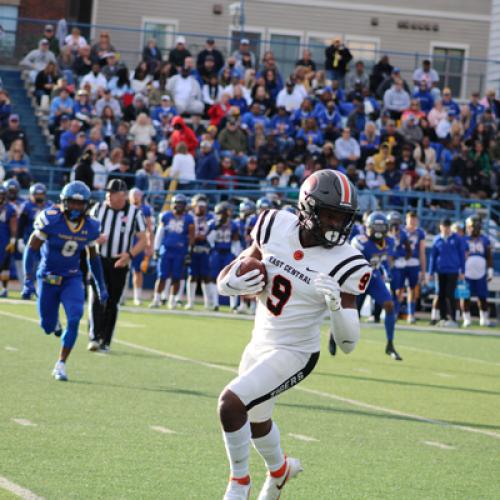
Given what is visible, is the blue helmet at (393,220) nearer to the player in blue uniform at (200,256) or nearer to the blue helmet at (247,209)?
the blue helmet at (247,209)

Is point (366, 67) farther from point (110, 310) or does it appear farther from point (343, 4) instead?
point (110, 310)

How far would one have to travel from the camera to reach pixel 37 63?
2412 cm

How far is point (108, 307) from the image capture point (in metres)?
11.8

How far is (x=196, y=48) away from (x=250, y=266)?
75.0 feet

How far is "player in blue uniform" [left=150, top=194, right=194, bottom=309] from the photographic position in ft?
61.7

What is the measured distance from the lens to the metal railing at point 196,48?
2561 centimetres

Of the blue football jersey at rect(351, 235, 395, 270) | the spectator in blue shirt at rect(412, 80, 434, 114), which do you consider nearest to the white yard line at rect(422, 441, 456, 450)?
the blue football jersey at rect(351, 235, 395, 270)

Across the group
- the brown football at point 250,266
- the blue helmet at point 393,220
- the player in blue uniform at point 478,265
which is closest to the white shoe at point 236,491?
the brown football at point 250,266

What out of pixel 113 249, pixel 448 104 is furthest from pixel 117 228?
pixel 448 104

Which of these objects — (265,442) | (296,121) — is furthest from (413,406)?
(296,121)

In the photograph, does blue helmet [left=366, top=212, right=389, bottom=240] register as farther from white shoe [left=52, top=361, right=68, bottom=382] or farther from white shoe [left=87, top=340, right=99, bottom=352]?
white shoe [left=52, top=361, right=68, bottom=382]

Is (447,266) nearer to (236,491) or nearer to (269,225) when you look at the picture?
(269,225)

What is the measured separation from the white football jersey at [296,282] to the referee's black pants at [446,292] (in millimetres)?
13614

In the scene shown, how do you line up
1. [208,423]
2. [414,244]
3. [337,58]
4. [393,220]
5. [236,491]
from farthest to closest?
[337,58] → [414,244] → [393,220] → [208,423] → [236,491]
